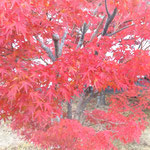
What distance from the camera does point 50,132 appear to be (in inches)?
101

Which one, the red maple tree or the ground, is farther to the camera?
the ground

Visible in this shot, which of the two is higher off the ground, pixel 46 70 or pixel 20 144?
pixel 46 70

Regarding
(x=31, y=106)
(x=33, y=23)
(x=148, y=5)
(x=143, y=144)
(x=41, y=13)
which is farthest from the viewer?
(x=143, y=144)

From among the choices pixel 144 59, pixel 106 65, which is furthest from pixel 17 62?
pixel 144 59

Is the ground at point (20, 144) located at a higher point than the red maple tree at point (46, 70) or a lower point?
lower

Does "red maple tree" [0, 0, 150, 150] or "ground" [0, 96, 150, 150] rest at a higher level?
"red maple tree" [0, 0, 150, 150]

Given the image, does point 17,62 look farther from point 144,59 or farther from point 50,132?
point 144,59

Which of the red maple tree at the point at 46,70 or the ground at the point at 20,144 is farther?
the ground at the point at 20,144

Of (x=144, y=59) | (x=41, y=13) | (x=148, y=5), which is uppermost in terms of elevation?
(x=148, y=5)

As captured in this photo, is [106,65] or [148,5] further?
[148,5]

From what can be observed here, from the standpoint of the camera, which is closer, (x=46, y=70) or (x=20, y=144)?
(x=46, y=70)

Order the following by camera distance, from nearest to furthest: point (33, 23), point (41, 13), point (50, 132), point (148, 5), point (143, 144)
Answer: point (33, 23), point (41, 13), point (50, 132), point (148, 5), point (143, 144)

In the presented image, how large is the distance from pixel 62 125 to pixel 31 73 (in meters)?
1.33

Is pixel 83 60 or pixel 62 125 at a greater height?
pixel 83 60
